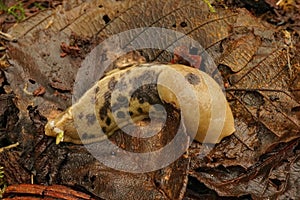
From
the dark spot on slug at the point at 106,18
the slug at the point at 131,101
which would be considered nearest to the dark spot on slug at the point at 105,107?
the slug at the point at 131,101

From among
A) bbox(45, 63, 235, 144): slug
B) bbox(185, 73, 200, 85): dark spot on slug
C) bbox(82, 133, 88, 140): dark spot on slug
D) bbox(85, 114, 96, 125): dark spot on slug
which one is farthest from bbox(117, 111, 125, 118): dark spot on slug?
bbox(185, 73, 200, 85): dark spot on slug

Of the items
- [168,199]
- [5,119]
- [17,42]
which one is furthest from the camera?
[17,42]

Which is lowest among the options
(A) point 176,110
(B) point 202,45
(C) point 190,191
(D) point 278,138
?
(C) point 190,191

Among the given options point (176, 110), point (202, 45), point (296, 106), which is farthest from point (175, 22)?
point (296, 106)

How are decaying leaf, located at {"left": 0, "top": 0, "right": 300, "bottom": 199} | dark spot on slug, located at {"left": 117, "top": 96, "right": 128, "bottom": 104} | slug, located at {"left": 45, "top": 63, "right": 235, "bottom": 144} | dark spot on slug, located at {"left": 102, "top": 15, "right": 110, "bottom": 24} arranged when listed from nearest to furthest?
decaying leaf, located at {"left": 0, "top": 0, "right": 300, "bottom": 199}, slug, located at {"left": 45, "top": 63, "right": 235, "bottom": 144}, dark spot on slug, located at {"left": 117, "top": 96, "right": 128, "bottom": 104}, dark spot on slug, located at {"left": 102, "top": 15, "right": 110, "bottom": 24}

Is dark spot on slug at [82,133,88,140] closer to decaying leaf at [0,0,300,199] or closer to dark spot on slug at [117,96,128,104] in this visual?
decaying leaf at [0,0,300,199]

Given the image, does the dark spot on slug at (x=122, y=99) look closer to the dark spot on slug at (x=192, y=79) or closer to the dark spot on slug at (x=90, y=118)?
the dark spot on slug at (x=90, y=118)

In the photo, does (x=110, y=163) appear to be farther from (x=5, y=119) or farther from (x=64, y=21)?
(x=64, y=21)

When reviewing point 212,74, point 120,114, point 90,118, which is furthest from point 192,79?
point 90,118
